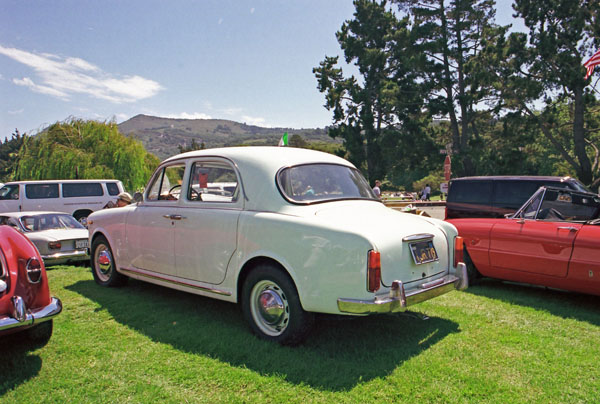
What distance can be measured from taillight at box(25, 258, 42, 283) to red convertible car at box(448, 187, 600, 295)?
5.25 meters

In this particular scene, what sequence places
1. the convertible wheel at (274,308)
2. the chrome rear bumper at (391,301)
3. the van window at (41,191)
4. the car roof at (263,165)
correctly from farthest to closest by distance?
the van window at (41,191), the car roof at (263,165), the convertible wheel at (274,308), the chrome rear bumper at (391,301)

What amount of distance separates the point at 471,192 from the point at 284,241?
22.8 ft

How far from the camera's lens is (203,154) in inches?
195

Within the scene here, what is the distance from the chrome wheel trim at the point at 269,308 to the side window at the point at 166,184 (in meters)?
1.90

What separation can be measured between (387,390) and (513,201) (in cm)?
714

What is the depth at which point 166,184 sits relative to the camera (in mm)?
5547

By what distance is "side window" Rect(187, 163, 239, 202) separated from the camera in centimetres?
459

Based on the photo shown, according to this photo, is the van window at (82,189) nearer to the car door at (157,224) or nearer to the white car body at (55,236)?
the white car body at (55,236)

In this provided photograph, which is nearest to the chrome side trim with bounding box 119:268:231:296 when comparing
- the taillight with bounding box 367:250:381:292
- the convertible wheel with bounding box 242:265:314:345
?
the convertible wheel with bounding box 242:265:314:345

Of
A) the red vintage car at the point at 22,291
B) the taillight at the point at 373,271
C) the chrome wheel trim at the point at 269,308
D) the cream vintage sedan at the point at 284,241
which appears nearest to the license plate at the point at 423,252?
the cream vintage sedan at the point at 284,241

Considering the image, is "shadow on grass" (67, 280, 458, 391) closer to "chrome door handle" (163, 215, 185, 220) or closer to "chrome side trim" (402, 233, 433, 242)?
"chrome side trim" (402, 233, 433, 242)

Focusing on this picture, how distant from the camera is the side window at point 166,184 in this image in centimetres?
534

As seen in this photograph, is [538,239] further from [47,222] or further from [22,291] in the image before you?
[47,222]

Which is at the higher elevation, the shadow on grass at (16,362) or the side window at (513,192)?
the side window at (513,192)
